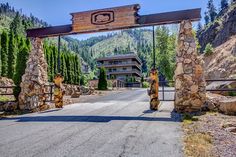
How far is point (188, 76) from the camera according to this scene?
1101cm

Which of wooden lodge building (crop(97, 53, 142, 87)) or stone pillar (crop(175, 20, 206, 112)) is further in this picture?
wooden lodge building (crop(97, 53, 142, 87))

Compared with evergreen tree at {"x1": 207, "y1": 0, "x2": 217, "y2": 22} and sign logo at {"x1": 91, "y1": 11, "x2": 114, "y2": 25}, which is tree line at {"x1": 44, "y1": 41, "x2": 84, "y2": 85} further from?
evergreen tree at {"x1": 207, "y1": 0, "x2": 217, "y2": 22}

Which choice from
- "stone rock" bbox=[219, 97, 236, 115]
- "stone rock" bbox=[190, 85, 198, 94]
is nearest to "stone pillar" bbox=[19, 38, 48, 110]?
"stone rock" bbox=[190, 85, 198, 94]

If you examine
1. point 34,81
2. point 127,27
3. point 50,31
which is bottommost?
point 34,81

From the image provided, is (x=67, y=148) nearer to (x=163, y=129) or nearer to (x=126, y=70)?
(x=163, y=129)

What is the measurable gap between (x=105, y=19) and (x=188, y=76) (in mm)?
4673

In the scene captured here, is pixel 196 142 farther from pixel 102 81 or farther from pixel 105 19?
pixel 102 81

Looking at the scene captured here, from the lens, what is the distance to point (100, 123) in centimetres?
860

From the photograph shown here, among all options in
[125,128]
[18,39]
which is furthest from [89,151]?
[18,39]

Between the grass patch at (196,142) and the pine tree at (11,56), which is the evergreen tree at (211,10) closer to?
the pine tree at (11,56)

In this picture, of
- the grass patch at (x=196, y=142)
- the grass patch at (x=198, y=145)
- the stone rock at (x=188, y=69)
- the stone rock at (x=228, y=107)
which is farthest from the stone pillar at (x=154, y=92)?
the grass patch at (x=198, y=145)

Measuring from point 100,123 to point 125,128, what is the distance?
1.23m

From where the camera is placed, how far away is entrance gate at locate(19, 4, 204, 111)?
11.0 m

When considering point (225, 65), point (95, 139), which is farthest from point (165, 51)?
point (95, 139)
